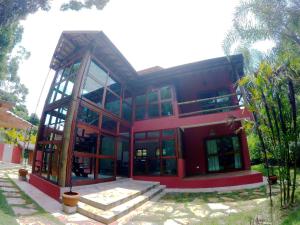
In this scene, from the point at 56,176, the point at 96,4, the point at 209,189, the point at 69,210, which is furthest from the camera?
the point at 96,4

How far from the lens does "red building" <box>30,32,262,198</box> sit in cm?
846

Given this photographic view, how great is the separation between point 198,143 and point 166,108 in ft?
9.82

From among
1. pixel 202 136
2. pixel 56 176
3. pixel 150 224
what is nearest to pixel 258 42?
pixel 202 136

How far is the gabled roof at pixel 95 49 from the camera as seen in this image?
8790 mm

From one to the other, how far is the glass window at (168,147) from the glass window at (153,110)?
188 cm

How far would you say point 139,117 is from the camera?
12086 mm

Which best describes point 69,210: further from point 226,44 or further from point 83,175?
point 226,44

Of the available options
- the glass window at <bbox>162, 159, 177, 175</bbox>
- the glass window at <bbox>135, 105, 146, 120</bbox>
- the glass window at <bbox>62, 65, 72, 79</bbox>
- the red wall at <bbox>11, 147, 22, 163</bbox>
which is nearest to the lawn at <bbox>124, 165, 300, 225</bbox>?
the glass window at <bbox>162, 159, 177, 175</bbox>

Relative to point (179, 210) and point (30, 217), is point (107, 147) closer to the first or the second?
point (179, 210)

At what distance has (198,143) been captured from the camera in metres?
11.6

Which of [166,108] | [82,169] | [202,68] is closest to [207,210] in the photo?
[166,108]

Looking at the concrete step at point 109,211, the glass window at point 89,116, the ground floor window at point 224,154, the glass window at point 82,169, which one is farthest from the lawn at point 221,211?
the glass window at point 89,116

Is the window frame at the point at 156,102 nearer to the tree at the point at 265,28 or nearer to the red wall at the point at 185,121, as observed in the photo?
the red wall at the point at 185,121

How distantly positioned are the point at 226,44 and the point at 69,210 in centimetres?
809
